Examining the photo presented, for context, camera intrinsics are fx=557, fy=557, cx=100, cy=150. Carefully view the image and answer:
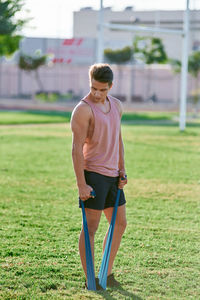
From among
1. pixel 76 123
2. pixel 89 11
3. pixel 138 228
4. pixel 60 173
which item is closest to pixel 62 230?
pixel 138 228

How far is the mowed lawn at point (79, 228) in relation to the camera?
4.32 metres

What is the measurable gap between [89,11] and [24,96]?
8925mm

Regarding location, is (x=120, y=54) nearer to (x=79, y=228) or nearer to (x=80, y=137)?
(x=79, y=228)

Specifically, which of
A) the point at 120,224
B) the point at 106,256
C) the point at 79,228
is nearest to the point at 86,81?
the point at 79,228

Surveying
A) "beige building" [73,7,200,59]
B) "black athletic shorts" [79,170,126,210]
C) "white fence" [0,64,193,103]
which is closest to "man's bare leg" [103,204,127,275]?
"black athletic shorts" [79,170,126,210]

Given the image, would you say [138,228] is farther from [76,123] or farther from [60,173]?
[60,173]

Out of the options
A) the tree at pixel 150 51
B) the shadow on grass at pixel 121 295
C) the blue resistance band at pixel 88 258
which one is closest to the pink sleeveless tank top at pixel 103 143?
the blue resistance band at pixel 88 258

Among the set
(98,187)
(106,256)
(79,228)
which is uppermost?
(98,187)

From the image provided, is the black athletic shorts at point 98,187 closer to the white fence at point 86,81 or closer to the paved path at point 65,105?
the paved path at point 65,105

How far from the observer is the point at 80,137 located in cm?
402

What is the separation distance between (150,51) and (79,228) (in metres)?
37.7

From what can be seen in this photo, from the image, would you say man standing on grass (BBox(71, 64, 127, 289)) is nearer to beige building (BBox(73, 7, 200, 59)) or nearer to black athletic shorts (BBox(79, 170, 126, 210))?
black athletic shorts (BBox(79, 170, 126, 210))

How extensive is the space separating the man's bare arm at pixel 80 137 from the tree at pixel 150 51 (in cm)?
3902

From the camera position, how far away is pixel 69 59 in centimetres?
4634
